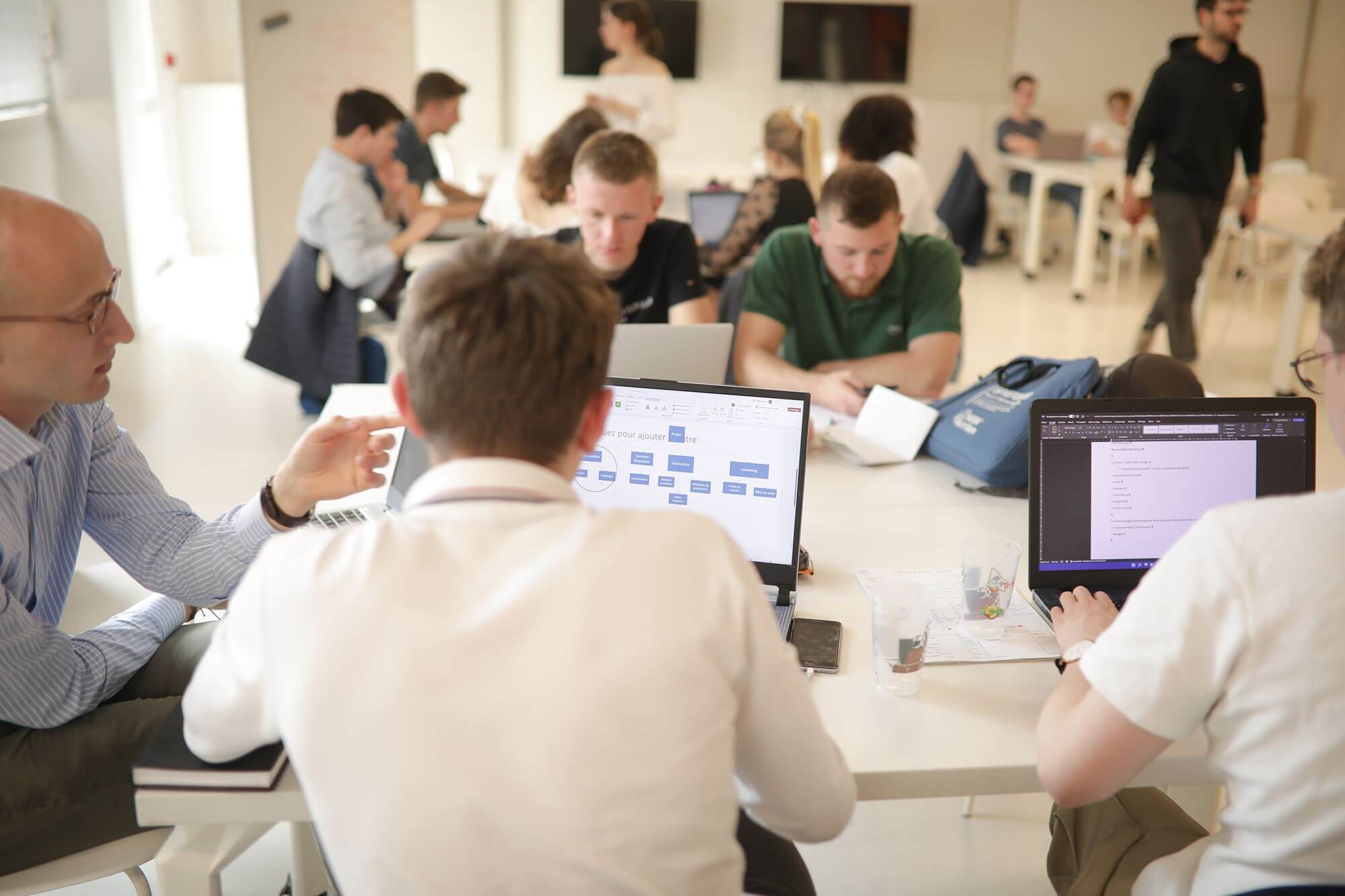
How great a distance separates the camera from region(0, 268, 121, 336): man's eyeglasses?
1.39 meters

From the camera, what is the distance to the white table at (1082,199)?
23.2 ft

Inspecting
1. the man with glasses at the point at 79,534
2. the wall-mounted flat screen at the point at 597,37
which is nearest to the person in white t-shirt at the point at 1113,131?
the wall-mounted flat screen at the point at 597,37

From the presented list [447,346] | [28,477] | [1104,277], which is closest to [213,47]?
[1104,277]

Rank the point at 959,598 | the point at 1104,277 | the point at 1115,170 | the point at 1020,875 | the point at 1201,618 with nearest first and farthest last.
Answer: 1. the point at 1201,618
2. the point at 959,598
3. the point at 1020,875
4. the point at 1115,170
5. the point at 1104,277

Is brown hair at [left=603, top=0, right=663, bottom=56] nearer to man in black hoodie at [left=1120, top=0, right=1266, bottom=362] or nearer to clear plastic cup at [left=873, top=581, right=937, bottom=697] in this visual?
man in black hoodie at [left=1120, top=0, right=1266, bottom=362]

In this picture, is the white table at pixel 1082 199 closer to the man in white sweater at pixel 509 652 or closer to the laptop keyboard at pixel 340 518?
the laptop keyboard at pixel 340 518

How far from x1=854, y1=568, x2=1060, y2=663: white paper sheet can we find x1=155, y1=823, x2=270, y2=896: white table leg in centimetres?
80

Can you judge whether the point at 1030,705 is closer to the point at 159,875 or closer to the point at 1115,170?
the point at 159,875

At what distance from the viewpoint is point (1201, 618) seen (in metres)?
1.02

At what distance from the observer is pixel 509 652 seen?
836mm

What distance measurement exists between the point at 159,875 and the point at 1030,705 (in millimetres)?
1016

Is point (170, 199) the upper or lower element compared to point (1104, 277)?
upper

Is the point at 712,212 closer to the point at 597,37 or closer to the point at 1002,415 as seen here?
the point at 1002,415

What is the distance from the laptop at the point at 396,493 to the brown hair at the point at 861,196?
1238 millimetres
